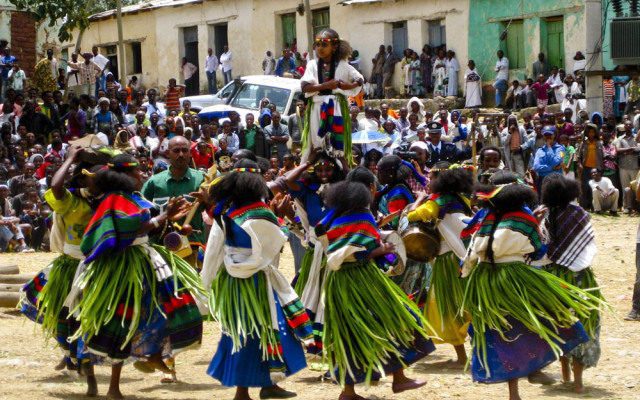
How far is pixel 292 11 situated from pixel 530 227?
98.2 ft

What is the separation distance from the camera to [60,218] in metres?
9.39

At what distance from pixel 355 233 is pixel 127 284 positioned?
1680mm

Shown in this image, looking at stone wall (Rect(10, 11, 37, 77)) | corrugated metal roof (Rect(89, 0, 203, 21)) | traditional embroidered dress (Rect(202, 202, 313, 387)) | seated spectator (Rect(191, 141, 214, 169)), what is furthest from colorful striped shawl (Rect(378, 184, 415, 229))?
corrugated metal roof (Rect(89, 0, 203, 21))

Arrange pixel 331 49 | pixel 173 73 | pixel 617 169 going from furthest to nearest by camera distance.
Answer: pixel 173 73, pixel 617 169, pixel 331 49

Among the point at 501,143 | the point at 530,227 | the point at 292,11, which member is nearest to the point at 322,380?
the point at 530,227

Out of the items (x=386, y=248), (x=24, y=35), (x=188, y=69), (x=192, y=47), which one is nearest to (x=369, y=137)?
(x=386, y=248)

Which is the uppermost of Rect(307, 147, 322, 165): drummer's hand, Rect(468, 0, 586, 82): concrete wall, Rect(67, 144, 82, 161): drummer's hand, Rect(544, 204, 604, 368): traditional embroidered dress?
Rect(468, 0, 586, 82): concrete wall

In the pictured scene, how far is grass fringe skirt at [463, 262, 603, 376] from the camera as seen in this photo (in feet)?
27.8

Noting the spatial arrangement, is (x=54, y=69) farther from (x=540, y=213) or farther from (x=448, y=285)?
(x=540, y=213)

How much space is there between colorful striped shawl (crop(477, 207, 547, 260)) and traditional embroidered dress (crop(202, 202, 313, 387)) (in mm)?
1429

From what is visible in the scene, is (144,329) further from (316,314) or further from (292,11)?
(292,11)

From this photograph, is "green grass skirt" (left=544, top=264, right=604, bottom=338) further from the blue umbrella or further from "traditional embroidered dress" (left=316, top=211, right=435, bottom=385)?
the blue umbrella

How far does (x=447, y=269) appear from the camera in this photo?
10.2 metres

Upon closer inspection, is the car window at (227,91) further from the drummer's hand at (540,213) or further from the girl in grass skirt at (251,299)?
the girl in grass skirt at (251,299)
